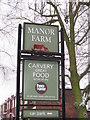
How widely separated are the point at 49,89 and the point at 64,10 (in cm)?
Result: 781

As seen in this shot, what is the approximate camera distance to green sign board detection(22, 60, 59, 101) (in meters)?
11.1

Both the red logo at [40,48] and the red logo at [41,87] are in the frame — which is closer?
the red logo at [41,87]

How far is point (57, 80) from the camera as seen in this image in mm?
→ 11609

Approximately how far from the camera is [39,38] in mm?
11680

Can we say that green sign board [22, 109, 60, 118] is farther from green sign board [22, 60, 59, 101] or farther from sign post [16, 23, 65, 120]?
green sign board [22, 60, 59, 101]

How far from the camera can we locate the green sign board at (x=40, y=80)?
1115cm

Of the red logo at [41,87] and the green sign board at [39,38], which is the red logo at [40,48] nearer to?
the green sign board at [39,38]

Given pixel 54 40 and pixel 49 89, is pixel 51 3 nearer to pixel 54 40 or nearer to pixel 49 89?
pixel 54 40

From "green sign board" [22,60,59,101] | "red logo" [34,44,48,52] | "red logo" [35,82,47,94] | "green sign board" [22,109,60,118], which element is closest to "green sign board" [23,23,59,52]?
"red logo" [34,44,48,52]

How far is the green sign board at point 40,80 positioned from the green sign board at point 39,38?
0.60 m

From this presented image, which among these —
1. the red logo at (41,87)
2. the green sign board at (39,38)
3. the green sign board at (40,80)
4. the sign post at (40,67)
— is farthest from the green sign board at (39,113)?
the green sign board at (39,38)

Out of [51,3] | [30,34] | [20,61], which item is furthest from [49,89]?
[51,3]

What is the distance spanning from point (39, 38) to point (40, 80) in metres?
1.62

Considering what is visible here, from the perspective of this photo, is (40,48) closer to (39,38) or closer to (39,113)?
(39,38)
